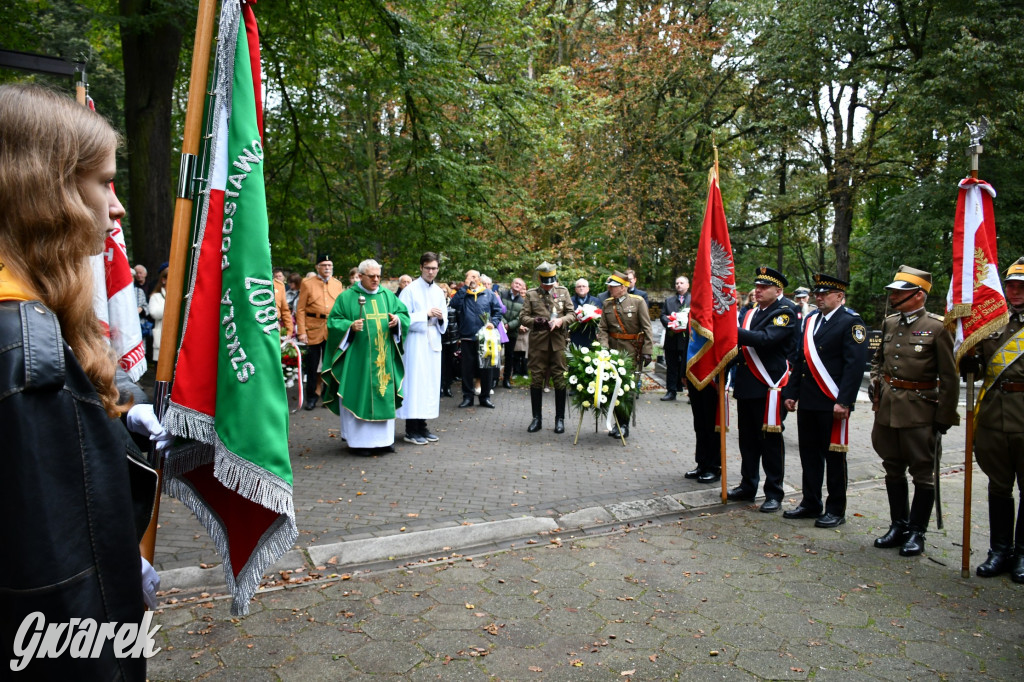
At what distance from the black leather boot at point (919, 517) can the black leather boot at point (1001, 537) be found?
0.42 meters

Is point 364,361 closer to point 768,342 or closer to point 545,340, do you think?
point 545,340

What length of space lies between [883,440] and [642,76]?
62.6ft

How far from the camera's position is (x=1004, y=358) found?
5230 mm

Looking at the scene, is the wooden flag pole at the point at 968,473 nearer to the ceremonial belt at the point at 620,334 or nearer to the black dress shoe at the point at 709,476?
the black dress shoe at the point at 709,476

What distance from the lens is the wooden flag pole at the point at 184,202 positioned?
8.55 feet

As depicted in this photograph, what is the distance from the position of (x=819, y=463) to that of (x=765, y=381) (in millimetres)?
883

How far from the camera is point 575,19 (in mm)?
23469

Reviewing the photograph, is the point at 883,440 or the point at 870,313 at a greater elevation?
the point at 870,313

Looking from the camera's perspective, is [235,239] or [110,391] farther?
[235,239]

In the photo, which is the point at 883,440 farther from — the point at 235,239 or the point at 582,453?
the point at 235,239

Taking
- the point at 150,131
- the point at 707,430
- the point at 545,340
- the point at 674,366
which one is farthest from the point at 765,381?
the point at 150,131

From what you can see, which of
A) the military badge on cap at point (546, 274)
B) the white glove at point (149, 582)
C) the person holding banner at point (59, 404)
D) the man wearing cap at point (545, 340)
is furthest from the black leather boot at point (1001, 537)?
the military badge on cap at point (546, 274)

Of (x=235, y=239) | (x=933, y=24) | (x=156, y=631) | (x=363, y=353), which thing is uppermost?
(x=933, y=24)

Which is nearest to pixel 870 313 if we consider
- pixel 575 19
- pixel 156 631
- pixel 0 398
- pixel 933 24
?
pixel 933 24
